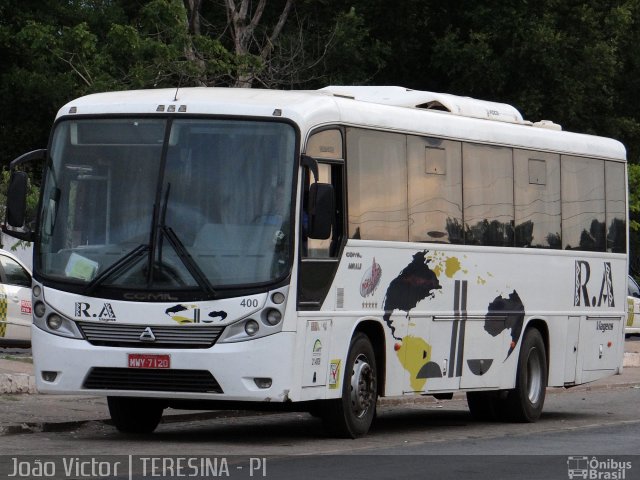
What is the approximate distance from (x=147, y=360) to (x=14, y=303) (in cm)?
1192

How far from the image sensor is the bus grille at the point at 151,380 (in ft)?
43.4

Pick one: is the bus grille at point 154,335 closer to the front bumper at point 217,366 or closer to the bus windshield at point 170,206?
the front bumper at point 217,366

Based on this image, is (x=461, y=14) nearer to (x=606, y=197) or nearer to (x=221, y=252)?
Answer: (x=606, y=197)

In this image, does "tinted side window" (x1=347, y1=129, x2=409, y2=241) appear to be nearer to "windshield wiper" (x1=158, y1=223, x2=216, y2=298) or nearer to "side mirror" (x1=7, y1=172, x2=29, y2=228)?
"windshield wiper" (x1=158, y1=223, x2=216, y2=298)

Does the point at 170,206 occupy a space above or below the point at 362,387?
above

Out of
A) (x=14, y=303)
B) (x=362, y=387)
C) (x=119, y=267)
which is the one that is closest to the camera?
(x=119, y=267)

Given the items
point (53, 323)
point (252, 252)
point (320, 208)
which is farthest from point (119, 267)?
point (320, 208)

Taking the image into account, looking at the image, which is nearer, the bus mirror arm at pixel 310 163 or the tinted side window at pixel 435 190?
the bus mirror arm at pixel 310 163

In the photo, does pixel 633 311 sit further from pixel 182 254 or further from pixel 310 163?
pixel 182 254

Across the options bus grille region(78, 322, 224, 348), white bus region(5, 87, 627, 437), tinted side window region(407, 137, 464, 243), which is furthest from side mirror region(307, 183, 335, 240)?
tinted side window region(407, 137, 464, 243)

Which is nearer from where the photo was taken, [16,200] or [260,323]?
[260,323]

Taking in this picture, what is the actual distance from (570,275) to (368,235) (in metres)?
4.75

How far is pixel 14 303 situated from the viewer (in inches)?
975

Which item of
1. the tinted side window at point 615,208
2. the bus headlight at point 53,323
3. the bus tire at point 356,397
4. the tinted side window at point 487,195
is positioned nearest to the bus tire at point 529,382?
the tinted side window at point 487,195
